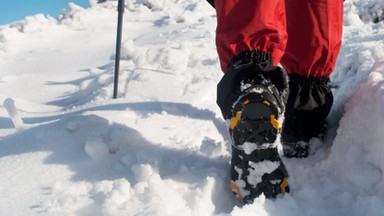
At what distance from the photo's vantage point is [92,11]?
7441mm

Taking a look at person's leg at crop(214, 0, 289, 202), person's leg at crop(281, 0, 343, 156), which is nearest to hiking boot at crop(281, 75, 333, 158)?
person's leg at crop(281, 0, 343, 156)

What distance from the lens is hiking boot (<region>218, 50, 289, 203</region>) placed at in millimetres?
1137

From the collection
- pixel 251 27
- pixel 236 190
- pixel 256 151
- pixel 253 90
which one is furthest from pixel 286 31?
pixel 236 190

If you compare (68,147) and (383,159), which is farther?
(68,147)

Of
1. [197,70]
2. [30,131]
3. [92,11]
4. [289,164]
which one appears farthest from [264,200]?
[92,11]

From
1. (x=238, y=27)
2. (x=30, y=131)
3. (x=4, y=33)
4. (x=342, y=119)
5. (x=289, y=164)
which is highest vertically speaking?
Result: (x=238, y=27)

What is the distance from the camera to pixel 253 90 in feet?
3.76

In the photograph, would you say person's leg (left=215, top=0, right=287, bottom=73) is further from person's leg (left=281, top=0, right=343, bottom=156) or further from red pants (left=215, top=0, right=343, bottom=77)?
person's leg (left=281, top=0, right=343, bottom=156)

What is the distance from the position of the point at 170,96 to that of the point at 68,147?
0.77m

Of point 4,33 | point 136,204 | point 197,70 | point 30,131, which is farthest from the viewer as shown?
point 4,33

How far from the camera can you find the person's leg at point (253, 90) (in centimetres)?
115

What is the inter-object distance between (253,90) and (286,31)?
1.33ft

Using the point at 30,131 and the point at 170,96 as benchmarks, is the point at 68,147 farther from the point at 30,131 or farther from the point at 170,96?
the point at 170,96

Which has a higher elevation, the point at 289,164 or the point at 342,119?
the point at 342,119
